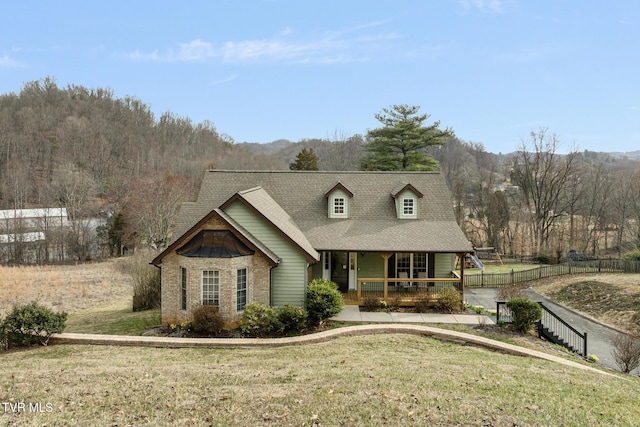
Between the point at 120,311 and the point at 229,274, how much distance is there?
8.99 m

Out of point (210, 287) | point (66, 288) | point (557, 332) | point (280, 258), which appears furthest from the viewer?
Result: point (66, 288)

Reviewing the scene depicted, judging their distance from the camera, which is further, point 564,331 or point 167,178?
point 167,178

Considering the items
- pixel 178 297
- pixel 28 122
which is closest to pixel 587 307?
pixel 178 297

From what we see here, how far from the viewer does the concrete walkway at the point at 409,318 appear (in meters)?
17.7

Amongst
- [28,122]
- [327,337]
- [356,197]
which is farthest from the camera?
[28,122]

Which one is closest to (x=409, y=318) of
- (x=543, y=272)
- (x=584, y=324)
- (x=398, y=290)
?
(x=398, y=290)

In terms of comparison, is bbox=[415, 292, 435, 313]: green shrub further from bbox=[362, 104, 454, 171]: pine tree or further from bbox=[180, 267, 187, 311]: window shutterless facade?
bbox=[362, 104, 454, 171]: pine tree

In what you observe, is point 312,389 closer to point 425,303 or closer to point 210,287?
point 210,287

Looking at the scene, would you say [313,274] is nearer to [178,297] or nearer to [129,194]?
[178,297]

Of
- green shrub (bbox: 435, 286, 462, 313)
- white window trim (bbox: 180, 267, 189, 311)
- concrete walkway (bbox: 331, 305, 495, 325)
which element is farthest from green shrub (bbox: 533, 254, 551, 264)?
white window trim (bbox: 180, 267, 189, 311)

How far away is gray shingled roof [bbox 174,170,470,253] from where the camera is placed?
67.4 ft

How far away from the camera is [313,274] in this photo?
2166 centimetres

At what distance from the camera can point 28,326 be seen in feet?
46.1

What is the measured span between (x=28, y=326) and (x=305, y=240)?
35.8 feet
